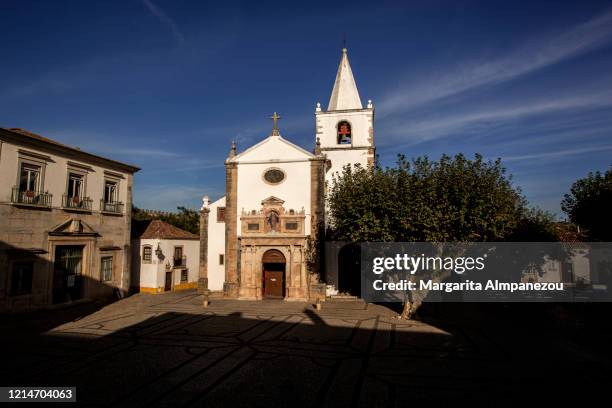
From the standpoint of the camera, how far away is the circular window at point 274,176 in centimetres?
2628

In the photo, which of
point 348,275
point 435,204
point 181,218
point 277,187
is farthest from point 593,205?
point 181,218

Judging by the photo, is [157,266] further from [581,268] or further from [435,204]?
[581,268]

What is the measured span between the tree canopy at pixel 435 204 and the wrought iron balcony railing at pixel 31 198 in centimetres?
1597

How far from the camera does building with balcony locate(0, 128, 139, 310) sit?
18.6 m

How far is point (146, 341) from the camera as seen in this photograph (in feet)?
46.4

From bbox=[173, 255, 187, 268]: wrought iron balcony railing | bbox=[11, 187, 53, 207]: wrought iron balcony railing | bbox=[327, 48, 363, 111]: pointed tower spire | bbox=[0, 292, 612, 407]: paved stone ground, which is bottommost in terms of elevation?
bbox=[0, 292, 612, 407]: paved stone ground

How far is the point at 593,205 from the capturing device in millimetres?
20266

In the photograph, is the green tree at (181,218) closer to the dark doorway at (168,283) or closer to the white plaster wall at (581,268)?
the dark doorway at (168,283)

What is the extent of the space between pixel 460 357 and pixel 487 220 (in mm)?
7237

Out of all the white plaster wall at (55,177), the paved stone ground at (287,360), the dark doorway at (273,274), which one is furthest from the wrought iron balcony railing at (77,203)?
the dark doorway at (273,274)

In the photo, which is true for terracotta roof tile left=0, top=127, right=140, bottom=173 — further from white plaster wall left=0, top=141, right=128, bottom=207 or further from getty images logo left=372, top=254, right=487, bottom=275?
getty images logo left=372, top=254, right=487, bottom=275

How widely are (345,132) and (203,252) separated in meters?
14.4

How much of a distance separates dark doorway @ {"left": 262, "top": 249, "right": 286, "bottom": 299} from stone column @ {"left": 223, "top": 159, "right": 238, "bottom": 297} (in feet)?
6.55

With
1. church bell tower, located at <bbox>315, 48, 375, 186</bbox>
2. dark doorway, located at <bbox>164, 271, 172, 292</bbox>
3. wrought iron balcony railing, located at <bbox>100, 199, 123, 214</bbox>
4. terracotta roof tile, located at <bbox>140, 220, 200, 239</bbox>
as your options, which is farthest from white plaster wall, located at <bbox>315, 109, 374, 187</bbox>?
wrought iron balcony railing, located at <bbox>100, 199, 123, 214</bbox>
